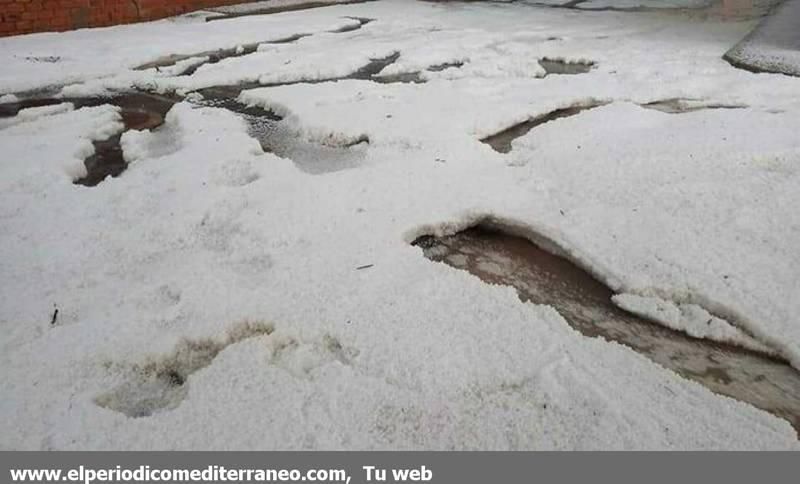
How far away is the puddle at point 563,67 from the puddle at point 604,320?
205cm

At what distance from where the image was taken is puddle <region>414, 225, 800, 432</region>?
1.15m

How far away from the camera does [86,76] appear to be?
3.47m

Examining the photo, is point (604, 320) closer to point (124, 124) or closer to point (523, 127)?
point (523, 127)

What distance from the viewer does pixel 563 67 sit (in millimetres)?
3588

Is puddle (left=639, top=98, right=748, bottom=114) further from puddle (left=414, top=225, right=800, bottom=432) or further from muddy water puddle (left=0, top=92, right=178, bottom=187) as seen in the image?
muddy water puddle (left=0, top=92, right=178, bottom=187)

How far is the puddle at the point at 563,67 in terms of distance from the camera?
3451 mm

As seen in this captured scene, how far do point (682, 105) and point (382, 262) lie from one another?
1.88 meters

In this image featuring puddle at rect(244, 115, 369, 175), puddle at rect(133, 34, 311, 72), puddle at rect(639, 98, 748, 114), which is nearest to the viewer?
puddle at rect(244, 115, 369, 175)

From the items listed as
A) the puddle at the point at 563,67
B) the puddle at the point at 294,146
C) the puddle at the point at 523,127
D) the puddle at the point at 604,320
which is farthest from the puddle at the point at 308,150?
the puddle at the point at 563,67

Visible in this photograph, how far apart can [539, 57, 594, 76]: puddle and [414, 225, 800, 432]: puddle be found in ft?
6.73

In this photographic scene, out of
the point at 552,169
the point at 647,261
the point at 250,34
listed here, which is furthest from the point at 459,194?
the point at 250,34

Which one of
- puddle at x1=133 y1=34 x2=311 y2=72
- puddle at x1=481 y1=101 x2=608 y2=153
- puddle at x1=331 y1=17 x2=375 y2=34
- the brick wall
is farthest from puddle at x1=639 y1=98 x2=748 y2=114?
the brick wall

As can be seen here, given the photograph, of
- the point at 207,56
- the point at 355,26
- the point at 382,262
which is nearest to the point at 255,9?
the point at 355,26

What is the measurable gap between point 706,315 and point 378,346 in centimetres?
71
